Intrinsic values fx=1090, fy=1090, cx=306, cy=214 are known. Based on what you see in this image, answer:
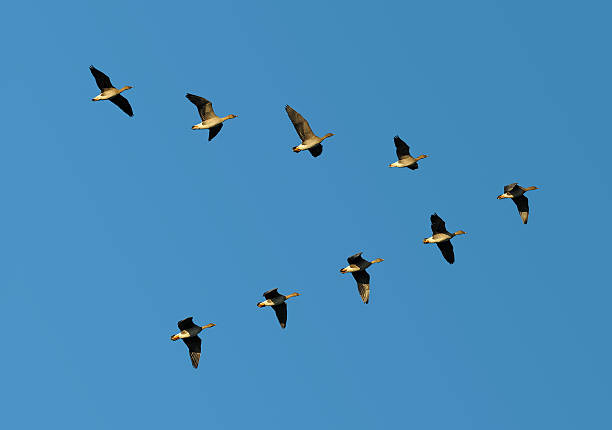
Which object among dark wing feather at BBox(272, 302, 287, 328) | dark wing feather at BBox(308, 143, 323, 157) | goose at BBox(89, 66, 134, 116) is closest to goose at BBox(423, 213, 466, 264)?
dark wing feather at BBox(308, 143, 323, 157)

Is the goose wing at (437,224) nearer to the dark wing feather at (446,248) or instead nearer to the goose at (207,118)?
the dark wing feather at (446,248)

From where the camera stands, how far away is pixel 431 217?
6338 centimetres

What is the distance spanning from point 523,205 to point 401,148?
7.94 metres

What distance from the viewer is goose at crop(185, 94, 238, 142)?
63031 millimetres

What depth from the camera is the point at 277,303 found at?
203 ft

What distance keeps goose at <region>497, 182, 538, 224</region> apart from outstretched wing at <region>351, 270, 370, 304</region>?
29.9 feet

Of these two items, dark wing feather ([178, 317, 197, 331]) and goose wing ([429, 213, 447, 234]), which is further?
goose wing ([429, 213, 447, 234])

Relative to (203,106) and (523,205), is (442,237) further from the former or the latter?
(203,106)

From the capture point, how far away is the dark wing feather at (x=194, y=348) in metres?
61.5

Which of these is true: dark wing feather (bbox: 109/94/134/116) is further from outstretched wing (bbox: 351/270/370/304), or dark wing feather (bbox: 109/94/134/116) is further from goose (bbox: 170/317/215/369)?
outstretched wing (bbox: 351/270/370/304)

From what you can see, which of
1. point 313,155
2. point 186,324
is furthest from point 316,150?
point 186,324

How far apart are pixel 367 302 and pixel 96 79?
20.3m

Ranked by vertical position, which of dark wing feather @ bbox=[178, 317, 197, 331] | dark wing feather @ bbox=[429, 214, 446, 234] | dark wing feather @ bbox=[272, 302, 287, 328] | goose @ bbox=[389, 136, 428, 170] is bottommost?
dark wing feather @ bbox=[272, 302, 287, 328]

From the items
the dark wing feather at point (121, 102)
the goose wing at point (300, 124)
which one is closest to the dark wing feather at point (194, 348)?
the goose wing at point (300, 124)
